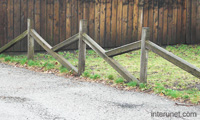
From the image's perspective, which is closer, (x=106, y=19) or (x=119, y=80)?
(x=119, y=80)

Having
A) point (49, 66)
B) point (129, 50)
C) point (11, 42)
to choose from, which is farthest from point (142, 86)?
point (11, 42)

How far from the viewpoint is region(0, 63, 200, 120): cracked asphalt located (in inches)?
200

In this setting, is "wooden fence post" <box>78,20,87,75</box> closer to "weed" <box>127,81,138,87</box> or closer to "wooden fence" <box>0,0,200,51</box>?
"weed" <box>127,81,138,87</box>

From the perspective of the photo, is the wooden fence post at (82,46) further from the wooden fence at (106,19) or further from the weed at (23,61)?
the wooden fence at (106,19)

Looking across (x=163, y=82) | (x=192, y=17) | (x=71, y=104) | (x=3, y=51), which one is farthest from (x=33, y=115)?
(x=192, y=17)

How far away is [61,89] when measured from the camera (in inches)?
271

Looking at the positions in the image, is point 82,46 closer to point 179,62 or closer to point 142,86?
point 142,86

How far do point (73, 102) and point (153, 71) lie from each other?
363 centimetres

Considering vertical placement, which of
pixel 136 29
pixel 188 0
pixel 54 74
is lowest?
pixel 54 74

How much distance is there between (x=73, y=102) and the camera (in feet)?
19.2

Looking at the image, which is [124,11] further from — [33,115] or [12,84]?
[33,115]

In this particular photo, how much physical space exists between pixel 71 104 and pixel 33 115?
85cm

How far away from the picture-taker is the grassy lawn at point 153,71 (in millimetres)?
6523

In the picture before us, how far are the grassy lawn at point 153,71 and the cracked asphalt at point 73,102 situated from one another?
366mm
